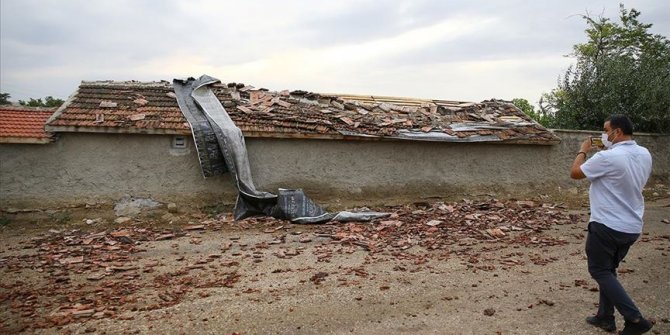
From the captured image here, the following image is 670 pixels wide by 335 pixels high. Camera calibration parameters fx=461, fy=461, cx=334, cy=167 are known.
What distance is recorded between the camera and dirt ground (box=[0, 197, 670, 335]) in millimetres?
4695

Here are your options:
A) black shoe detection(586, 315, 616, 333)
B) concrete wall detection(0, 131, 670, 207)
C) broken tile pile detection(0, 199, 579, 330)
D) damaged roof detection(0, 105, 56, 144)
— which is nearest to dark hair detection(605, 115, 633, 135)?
black shoe detection(586, 315, 616, 333)

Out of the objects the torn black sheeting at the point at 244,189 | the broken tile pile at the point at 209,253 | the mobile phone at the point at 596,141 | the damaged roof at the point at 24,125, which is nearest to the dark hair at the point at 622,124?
the mobile phone at the point at 596,141

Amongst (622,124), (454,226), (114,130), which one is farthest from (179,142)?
(622,124)

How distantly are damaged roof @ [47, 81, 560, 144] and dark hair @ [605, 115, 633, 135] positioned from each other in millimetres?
7028

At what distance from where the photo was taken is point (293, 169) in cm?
1088

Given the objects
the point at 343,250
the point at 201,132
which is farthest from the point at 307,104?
the point at 343,250

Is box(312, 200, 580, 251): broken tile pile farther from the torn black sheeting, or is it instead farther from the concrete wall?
the concrete wall

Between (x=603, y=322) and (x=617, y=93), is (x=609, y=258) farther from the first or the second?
(x=617, y=93)

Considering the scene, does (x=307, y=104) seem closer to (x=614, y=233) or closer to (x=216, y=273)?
(x=216, y=273)

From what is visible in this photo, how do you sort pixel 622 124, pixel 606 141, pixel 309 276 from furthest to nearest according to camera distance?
pixel 309 276
pixel 606 141
pixel 622 124

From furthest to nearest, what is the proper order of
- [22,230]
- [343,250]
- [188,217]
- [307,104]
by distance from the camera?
1. [307,104]
2. [188,217]
3. [22,230]
4. [343,250]

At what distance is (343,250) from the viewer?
297 inches

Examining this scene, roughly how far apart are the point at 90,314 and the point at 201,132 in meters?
5.81

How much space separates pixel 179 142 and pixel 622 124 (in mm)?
8564
